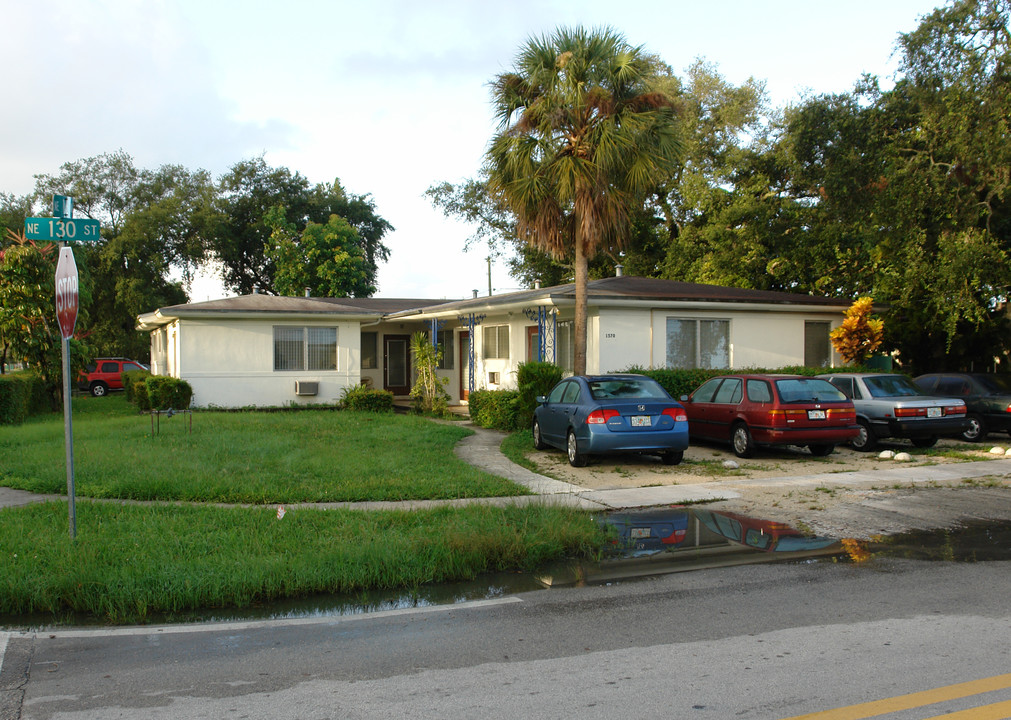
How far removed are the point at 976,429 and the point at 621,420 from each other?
885 centimetres

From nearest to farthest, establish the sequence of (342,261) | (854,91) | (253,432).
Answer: (253,432) < (854,91) < (342,261)

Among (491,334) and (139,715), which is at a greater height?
(491,334)

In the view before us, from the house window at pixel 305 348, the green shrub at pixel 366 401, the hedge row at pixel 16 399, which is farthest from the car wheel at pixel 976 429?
the hedge row at pixel 16 399

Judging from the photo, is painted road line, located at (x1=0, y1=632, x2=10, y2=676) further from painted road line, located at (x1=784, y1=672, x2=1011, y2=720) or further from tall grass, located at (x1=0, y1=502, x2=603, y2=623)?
painted road line, located at (x1=784, y1=672, x2=1011, y2=720)

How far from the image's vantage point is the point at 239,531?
26.2ft

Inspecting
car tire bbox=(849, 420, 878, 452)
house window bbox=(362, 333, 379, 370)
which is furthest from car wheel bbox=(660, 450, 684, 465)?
house window bbox=(362, 333, 379, 370)

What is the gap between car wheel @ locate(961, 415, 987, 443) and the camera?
16.3 meters

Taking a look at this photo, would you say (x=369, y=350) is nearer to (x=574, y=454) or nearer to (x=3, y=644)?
(x=574, y=454)

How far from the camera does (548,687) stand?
4.47 metres

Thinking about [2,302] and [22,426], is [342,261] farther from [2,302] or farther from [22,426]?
[22,426]

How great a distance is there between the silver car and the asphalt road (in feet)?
28.1

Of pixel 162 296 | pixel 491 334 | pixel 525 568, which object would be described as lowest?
pixel 525 568

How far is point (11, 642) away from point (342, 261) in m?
40.0

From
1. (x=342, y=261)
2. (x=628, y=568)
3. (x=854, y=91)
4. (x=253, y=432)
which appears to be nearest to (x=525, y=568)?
(x=628, y=568)
